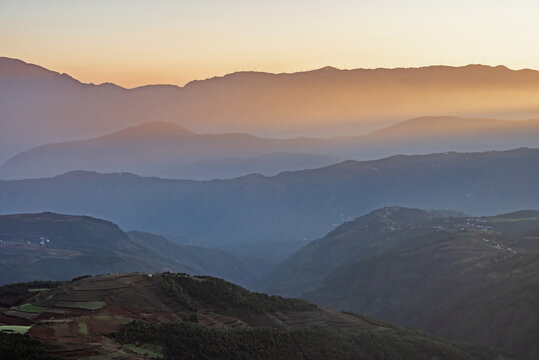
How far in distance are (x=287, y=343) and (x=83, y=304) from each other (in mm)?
30958

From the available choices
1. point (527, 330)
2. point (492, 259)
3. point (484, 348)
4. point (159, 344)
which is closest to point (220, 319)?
point (159, 344)

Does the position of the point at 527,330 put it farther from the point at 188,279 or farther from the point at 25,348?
the point at 25,348

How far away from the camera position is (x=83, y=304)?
10025cm

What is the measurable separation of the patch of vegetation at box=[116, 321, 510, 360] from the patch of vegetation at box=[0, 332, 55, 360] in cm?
1301

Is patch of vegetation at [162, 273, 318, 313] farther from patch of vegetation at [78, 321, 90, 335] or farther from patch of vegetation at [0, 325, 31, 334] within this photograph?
patch of vegetation at [0, 325, 31, 334]

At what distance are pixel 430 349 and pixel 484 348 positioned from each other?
19971mm

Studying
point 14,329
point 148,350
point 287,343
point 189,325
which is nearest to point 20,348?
point 14,329

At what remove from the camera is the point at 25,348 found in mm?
71750

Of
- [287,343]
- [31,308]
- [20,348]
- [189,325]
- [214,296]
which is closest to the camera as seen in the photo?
[20,348]

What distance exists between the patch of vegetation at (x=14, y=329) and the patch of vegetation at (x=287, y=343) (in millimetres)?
11440

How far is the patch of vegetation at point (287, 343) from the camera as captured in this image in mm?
88312

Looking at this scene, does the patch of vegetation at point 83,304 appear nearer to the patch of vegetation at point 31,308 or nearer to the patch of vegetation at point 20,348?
the patch of vegetation at point 31,308

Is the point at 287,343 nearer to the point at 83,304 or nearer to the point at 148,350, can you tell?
the point at 148,350

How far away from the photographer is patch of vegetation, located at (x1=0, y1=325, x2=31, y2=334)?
80450mm
